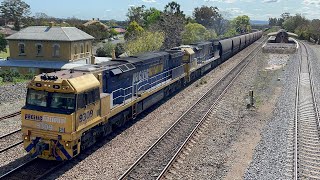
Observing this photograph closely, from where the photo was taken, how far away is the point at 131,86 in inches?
678

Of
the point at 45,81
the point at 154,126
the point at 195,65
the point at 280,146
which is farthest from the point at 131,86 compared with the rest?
the point at 195,65

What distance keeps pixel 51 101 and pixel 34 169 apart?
2313mm

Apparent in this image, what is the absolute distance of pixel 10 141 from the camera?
14250 mm

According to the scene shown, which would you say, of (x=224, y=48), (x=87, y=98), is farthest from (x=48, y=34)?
(x=87, y=98)

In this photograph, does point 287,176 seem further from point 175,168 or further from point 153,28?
point 153,28

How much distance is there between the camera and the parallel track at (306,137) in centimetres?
1201

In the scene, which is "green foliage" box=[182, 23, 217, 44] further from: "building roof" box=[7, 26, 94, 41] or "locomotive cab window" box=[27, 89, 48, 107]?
"locomotive cab window" box=[27, 89, 48, 107]

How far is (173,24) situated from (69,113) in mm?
43736

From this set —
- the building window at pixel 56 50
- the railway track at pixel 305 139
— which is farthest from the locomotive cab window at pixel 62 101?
the building window at pixel 56 50

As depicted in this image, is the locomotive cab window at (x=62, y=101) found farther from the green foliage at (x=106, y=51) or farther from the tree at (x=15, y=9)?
the tree at (x=15, y=9)

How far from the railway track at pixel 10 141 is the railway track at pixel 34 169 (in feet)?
6.28

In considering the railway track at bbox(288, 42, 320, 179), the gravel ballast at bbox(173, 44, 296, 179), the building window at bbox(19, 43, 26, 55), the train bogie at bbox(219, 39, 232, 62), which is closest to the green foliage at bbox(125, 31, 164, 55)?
the train bogie at bbox(219, 39, 232, 62)

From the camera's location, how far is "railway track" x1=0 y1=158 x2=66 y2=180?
10.7m

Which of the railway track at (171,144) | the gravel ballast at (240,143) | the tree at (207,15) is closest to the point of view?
the railway track at (171,144)
